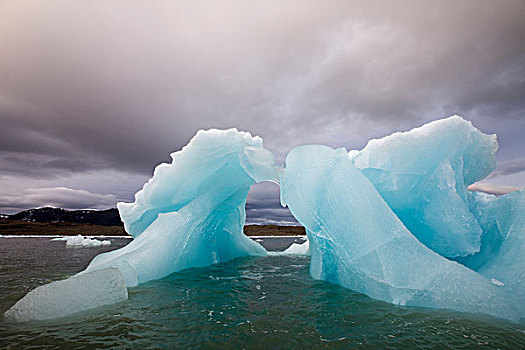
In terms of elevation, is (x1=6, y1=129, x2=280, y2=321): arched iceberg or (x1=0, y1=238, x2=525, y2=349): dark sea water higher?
(x1=6, y1=129, x2=280, y2=321): arched iceberg

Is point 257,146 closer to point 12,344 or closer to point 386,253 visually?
point 386,253

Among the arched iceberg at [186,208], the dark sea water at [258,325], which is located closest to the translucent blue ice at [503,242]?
the dark sea water at [258,325]

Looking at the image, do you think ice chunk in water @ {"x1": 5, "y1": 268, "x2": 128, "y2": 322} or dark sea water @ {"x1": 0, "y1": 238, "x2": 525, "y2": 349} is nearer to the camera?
dark sea water @ {"x1": 0, "y1": 238, "x2": 525, "y2": 349}

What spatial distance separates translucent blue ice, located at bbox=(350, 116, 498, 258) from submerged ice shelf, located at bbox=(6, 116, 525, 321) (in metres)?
0.03

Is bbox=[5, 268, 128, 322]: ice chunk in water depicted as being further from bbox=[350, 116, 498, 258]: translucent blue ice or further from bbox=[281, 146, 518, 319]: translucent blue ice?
bbox=[350, 116, 498, 258]: translucent blue ice

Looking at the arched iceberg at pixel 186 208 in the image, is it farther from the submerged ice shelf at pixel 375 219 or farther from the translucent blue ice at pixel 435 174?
the translucent blue ice at pixel 435 174

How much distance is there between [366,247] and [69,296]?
582 cm

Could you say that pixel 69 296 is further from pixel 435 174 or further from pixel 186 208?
pixel 435 174

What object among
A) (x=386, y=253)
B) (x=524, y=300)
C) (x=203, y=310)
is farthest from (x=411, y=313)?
(x=203, y=310)

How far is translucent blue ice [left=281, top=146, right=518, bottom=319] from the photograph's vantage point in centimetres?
516

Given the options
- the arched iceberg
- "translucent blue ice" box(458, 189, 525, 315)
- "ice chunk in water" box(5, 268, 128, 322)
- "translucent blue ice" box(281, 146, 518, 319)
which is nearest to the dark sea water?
"ice chunk in water" box(5, 268, 128, 322)

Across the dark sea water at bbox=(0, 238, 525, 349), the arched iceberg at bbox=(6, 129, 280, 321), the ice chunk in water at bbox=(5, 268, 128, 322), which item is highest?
the arched iceberg at bbox=(6, 129, 280, 321)

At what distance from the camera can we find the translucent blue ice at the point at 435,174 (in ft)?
22.3

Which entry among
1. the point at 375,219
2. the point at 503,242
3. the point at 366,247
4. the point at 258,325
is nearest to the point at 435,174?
the point at 503,242
